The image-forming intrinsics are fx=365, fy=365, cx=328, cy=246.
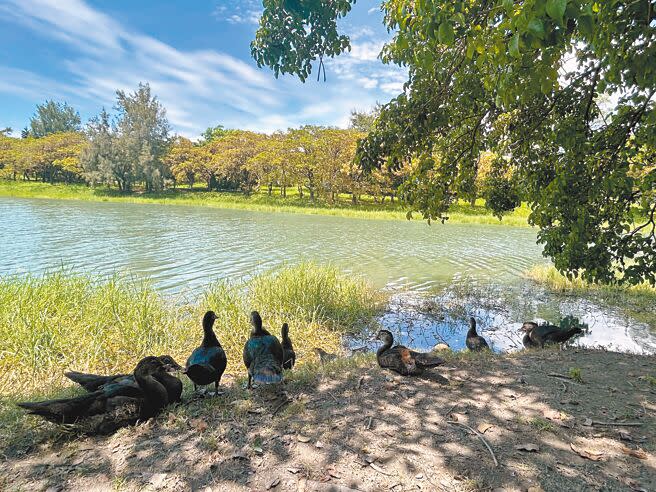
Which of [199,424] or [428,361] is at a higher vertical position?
[428,361]

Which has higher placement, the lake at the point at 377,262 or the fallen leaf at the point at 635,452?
the fallen leaf at the point at 635,452

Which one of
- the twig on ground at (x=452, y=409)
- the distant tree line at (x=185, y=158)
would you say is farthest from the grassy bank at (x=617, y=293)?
the distant tree line at (x=185, y=158)

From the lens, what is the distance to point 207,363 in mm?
4617

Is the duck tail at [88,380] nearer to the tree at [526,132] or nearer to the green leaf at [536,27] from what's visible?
the tree at [526,132]

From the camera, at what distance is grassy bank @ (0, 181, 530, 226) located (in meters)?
44.2

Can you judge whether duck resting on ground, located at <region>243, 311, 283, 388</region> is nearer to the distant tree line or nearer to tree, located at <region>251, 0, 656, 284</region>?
tree, located at <region>251, 0, 656, 284</region>

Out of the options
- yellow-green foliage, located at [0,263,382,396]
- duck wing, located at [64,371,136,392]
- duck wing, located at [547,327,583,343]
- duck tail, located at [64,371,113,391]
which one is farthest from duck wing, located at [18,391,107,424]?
duck wing, located at [547,327,583,343]

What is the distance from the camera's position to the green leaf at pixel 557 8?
1.54 metres

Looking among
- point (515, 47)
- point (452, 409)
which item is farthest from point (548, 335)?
point (515, 47)

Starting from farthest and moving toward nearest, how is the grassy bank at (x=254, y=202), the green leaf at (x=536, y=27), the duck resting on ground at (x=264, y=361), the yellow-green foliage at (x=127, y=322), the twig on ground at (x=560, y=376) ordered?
1. the grassy bank at (x=254, y=202)
2. the yellow-green foliage at (x=127, y=322)
3. the twig on ground at (x=560, y=376)
4. the duck resting on ground at (x=264, y=361)
5. the green leaf at (x=536, y=27)

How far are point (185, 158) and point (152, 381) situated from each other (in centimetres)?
6589

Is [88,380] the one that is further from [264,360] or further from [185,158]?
[185,158]

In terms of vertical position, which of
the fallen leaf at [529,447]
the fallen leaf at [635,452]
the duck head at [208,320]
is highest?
the duck head at [208,320]

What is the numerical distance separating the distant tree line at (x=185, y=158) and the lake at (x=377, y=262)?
23.0 meters
